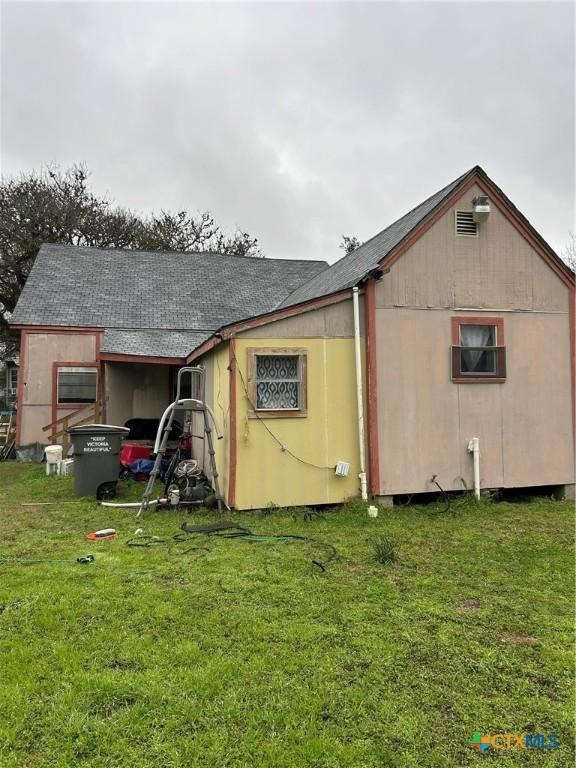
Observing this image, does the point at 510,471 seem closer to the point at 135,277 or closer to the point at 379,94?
the point at 379,94

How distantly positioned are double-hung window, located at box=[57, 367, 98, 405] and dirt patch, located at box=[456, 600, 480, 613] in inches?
469

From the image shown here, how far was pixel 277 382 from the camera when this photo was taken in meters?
A: 6.99

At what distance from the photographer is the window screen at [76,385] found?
44.6ft

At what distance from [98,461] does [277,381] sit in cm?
334

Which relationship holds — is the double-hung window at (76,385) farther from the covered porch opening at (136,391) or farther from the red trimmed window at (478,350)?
the red trimmed window at (478,350)

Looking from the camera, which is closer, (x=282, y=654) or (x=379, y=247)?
(x=282, y=654)

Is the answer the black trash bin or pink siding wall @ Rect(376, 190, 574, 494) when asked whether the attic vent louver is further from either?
the black trash bin

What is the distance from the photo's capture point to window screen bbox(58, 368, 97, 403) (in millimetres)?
13602

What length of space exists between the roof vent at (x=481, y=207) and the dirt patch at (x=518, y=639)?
6.15m

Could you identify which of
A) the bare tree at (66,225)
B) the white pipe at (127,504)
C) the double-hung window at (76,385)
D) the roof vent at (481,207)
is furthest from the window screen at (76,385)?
the bare tree at (66,225)

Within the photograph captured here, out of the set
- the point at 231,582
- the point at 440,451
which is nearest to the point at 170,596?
the point at 231,582

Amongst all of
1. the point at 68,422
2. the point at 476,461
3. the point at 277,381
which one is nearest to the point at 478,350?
the point at 476,461

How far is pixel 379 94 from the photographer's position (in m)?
9.88

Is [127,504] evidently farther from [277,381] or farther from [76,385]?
[76,385]
